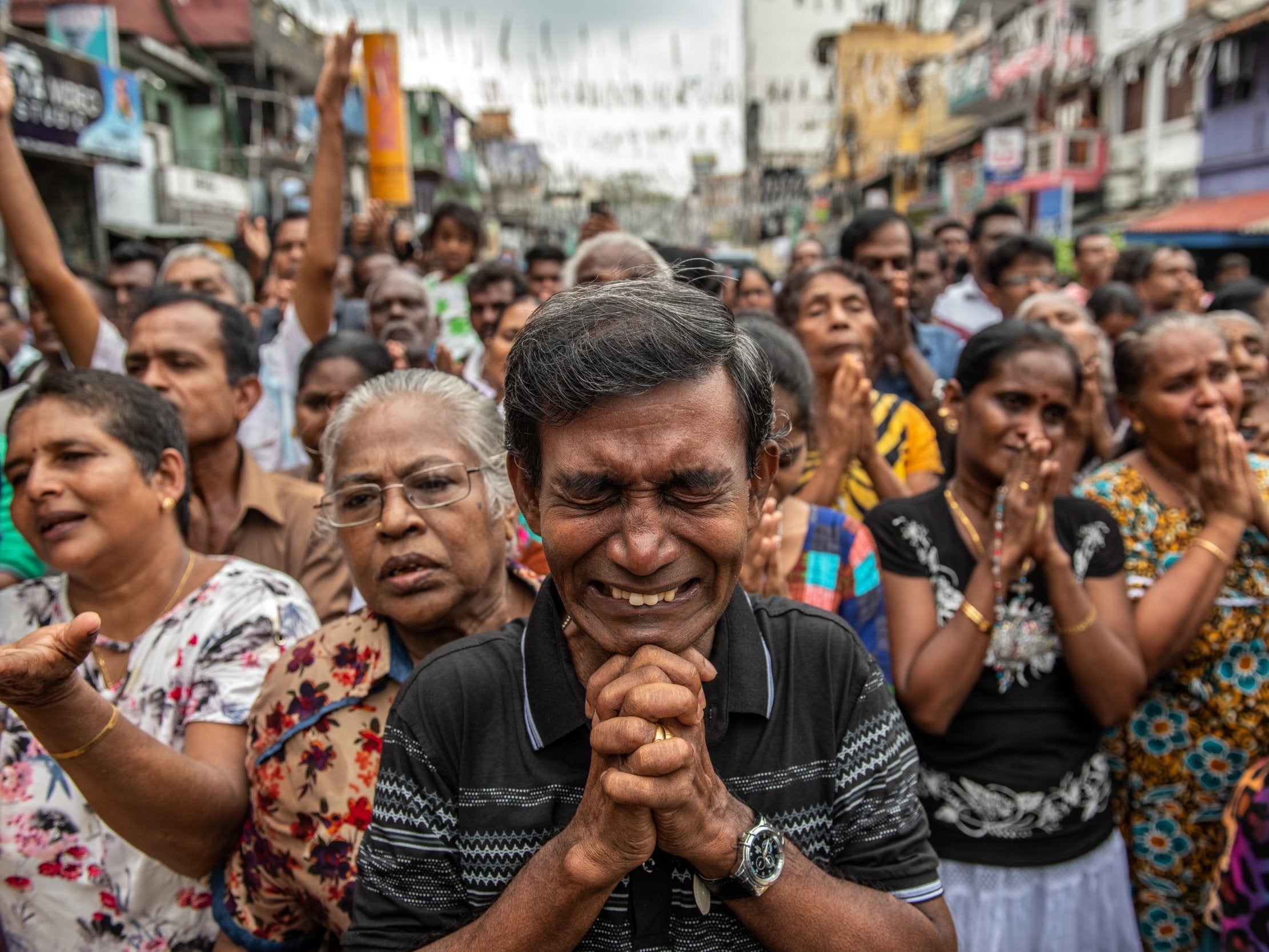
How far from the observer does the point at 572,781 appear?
1351mm

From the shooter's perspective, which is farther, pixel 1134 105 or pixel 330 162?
pixel 1134 105

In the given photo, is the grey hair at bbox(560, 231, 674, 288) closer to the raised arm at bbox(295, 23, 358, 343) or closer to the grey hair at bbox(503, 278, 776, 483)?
the raised arm at bbox(295, 23, 358, 343)

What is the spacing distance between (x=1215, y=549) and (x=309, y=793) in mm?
2419

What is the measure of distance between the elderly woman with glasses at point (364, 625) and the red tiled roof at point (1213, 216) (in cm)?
1793

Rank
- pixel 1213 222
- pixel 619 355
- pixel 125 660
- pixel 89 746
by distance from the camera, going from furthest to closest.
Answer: pixel 1213 222 < pixel 125 660 < pixel 89 746 < pixel 619 355

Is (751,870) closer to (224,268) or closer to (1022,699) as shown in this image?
(1022,699)

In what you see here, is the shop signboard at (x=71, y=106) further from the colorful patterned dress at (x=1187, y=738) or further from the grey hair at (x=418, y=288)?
the colorful patterned dress at (x=1187, y=738)

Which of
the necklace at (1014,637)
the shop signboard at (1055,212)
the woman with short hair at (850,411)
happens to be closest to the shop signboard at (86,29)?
the woman with short hair at (850,411)

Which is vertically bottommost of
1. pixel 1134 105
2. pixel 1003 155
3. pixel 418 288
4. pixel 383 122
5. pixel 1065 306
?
pixel 1065 306

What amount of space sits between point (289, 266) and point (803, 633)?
5.54m

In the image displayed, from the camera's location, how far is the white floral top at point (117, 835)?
6.51ft

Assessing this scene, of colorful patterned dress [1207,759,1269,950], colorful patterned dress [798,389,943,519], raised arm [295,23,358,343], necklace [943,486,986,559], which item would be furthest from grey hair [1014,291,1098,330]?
raised arm [295,23,358,343]

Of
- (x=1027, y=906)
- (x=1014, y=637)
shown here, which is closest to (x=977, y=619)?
(x=1014, y=637)

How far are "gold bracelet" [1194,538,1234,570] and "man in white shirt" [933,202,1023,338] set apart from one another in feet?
9.53
